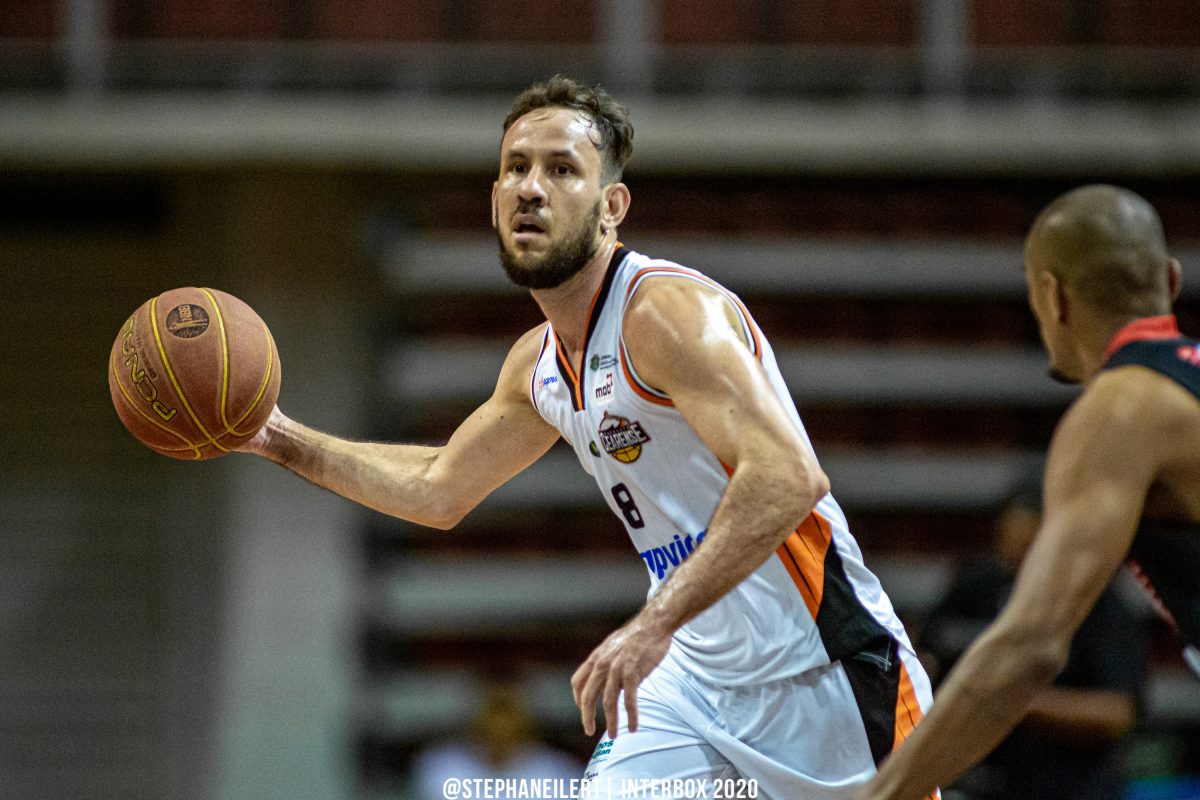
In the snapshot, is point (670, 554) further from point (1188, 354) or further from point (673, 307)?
point (1188, 354)

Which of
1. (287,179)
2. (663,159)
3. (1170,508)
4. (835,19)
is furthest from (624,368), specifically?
(835,19)

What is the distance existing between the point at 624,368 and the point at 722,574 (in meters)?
0.65

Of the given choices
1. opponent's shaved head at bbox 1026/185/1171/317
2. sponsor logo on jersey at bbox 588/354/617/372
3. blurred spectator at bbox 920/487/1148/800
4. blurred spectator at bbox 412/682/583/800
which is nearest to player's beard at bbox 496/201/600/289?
sponsor logo on jersey at bbox 588/354/617/372

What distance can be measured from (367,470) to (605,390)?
3.11 feet

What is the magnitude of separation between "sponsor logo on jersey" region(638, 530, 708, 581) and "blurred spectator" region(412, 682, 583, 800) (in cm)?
332

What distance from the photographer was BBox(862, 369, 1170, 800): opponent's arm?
92.6 inches

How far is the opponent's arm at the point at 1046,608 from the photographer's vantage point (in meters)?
2.35

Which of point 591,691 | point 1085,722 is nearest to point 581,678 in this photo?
point 591,691

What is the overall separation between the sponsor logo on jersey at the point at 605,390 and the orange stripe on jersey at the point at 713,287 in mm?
195

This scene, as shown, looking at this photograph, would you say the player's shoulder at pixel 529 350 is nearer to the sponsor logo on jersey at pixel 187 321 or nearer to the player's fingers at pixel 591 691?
the sponsor logo on jersey at pixel 187 321

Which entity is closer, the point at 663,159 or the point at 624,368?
the point at 624,368

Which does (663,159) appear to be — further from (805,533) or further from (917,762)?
(917,762)

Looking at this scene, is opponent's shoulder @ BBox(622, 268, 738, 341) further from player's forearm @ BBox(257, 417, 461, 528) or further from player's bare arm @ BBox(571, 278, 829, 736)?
player's forearm @ BBox(257, 417, 461, 528)

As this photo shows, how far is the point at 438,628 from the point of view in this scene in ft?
31.3
